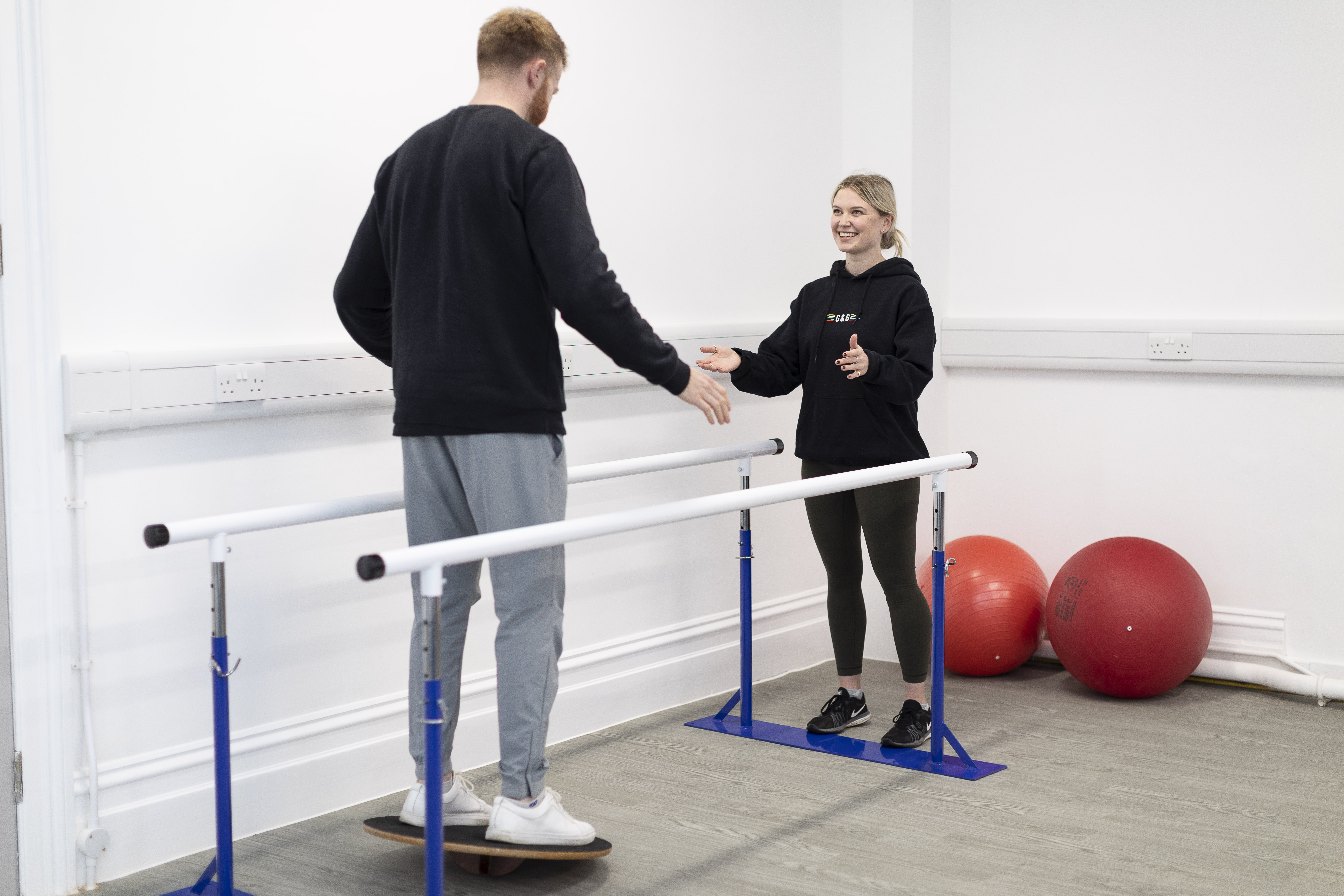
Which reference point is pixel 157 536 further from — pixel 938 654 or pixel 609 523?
pixel 938 654

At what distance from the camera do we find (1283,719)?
10.6 feet

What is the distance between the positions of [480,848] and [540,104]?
4.10ft

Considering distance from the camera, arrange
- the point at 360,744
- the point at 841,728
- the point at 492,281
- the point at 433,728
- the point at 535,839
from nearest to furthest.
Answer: the point at 433,728 → the point at 492,281 → the point at 535,839 → the point at 360,744 → the point at 841,728

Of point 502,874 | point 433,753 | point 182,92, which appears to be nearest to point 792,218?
Answer: point 182,92

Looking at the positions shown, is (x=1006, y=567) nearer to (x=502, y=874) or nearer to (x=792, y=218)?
(x=792, y=218)

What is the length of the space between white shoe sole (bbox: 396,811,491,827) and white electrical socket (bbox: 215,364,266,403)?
0.83 meters

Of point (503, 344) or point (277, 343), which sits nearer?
point (503, 344)

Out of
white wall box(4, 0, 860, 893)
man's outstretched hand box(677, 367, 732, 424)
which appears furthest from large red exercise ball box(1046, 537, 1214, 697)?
man's outstretched hand box(677, 367, 732, 424)

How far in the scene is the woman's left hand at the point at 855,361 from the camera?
2.68 meters

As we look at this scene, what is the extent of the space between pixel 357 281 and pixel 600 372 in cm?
96

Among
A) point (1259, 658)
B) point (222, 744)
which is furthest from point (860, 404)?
point (222, 744)

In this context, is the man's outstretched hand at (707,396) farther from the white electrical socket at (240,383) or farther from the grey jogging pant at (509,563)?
the white electrical socket at (240,383)

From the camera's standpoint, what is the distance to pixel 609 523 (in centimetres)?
194

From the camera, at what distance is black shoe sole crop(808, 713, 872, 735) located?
122 inches
